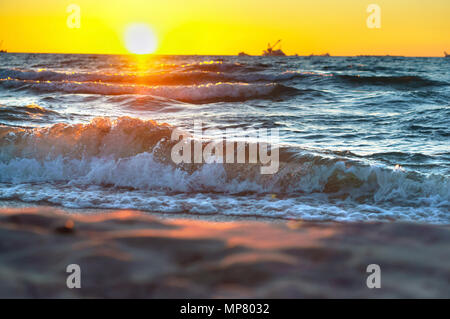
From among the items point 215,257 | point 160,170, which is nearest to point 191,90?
point 160,170

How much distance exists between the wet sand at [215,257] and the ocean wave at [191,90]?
10.4m

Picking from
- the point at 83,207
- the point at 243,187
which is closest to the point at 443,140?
the point at 243,187

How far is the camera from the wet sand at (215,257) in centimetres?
217

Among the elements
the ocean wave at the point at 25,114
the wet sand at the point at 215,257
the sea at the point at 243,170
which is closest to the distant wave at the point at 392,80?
the sea at the point at 243,170

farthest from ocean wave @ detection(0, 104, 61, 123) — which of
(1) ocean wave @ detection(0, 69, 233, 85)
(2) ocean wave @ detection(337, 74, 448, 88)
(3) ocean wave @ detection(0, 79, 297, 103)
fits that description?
(2) ocean wave @ detection(337, 74, 448, 88)

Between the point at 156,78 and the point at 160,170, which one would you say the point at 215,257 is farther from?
the point at 156,78

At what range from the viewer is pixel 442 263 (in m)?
2.41

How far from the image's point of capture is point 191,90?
1457 centimetres

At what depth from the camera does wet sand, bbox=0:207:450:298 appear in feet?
7.11

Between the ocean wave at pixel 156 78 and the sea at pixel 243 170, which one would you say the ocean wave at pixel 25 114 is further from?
the ocean wave at pixel 156 78

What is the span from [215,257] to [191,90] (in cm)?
1251
